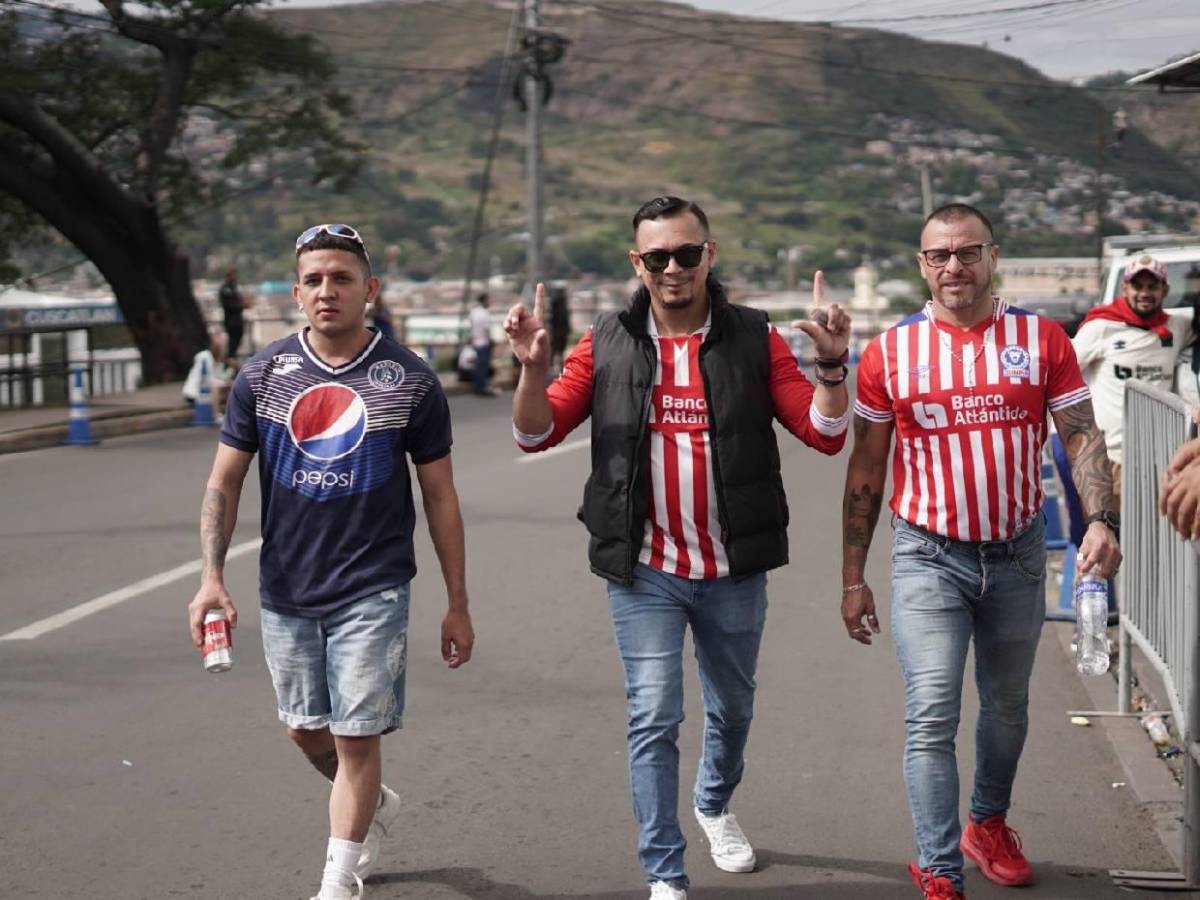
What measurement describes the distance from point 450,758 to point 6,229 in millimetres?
30285

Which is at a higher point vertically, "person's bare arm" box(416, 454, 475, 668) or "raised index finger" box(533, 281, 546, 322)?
"raised index finger" box(533, 281, 546, 322)

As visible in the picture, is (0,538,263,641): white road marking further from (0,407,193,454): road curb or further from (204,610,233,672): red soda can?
(0,407,193,454): road curb

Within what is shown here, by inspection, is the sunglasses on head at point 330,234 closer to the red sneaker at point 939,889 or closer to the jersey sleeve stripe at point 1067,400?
the jersey sleeve stripe at point 1067,400

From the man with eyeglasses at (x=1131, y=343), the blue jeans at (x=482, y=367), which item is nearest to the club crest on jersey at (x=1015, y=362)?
the man with eyeglasses at (x=1131, y=343)

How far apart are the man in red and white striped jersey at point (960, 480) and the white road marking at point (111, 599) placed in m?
4.24

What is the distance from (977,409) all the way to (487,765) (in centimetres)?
244

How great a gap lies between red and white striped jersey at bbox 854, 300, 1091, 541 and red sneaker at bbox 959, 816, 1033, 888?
0.92m

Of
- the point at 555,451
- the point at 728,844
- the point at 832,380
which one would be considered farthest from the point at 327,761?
the point at 555,451

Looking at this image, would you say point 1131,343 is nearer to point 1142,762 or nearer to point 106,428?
point 1142,762

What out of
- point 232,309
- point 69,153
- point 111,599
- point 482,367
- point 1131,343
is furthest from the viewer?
point 232,309

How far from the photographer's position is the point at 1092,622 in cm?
490

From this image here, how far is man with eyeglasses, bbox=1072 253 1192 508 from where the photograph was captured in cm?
930

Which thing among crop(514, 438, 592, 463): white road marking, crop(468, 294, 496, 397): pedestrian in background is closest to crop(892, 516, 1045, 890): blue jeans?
crop(514, 438, 592, 463): white road marking

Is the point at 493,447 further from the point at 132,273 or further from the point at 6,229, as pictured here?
the point at 6,229
